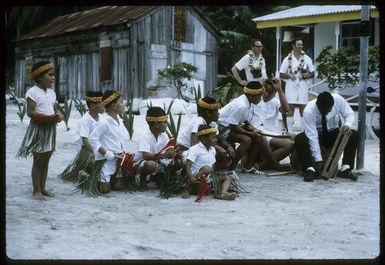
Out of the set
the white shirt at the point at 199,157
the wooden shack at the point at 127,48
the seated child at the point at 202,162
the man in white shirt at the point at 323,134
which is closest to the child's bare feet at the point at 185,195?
the seated child at the point at 202,162

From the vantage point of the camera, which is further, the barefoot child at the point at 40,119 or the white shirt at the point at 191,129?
the white shirt at the point at 191,129

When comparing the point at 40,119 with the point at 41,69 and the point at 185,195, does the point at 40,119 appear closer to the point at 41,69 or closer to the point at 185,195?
the point at 41,69

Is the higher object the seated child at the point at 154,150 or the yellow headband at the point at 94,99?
the yellow headband at the point at 94,99

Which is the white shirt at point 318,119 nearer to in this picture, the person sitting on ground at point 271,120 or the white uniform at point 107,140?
the person sitting on ground at point 271,120

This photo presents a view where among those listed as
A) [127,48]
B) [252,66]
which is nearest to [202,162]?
[252,66]

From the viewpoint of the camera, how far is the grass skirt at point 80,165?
5.42 metres

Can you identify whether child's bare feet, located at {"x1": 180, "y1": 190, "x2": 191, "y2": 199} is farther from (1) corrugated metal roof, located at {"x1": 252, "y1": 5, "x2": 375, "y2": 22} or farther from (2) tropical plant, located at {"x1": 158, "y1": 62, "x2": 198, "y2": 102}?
(2) tropical plant, located at {"x1": 158, "y1": 62, "x2": 198, "y2": 102}

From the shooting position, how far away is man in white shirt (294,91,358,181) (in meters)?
5.70

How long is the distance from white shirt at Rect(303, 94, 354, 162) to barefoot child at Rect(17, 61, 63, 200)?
2.73 meters

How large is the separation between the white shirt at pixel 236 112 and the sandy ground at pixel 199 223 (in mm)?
770

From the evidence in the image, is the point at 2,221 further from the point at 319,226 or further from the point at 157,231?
the point at 319,226

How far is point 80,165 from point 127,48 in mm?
8183

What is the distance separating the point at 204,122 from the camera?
5184 mm

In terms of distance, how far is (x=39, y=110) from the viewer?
4.41 meters
